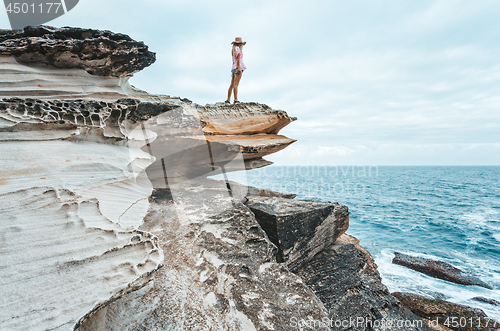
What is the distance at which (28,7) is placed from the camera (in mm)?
5156

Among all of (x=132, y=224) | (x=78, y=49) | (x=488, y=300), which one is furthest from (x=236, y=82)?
(x=488, y=300)

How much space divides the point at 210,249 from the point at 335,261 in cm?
402

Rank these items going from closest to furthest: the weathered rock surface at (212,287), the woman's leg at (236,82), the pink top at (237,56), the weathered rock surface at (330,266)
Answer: the weathered rock surface at (212,287) < the weathered rock surface at (330,266) < the pink top at (237,56) < the woman's leg at (236,82)

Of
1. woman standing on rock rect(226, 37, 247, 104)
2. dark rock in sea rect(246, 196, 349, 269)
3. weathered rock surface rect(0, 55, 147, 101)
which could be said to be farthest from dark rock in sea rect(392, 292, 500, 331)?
weathered rock surface rect(0, 55, 147, 101)

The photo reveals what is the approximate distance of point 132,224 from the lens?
384cm

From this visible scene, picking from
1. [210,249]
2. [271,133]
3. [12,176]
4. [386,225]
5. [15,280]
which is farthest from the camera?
[386,225]

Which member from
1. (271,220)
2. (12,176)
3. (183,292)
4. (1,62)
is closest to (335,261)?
(271,220)

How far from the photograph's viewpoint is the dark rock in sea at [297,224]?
5.35 meters

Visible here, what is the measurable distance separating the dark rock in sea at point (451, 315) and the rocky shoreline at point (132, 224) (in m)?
3.06

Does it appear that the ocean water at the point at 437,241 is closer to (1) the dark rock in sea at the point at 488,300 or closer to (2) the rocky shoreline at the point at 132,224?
(1) the dark rock in sea at the point at 488,300

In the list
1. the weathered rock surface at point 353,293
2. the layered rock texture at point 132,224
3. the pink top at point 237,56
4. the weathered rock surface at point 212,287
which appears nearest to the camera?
the layered rock texture at point 132,224

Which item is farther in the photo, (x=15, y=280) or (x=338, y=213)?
(x=338, y=213)

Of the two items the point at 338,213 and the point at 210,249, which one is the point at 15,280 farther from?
the point at 338,213

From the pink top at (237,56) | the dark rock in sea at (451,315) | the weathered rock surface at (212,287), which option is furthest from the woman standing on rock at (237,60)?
the dark rock in sea at (451,315)
